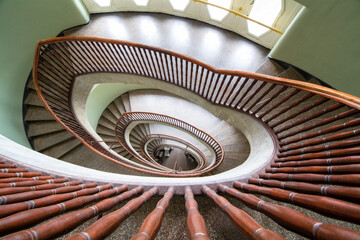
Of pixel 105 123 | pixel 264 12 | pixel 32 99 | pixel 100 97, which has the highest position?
pixel 264 12

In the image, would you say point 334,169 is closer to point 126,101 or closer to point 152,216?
point 152,216

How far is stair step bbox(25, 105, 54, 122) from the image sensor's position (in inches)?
164

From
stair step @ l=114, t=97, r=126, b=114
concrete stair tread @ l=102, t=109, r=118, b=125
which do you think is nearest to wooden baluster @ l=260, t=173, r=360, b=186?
stair step @ l=114, t=97, r=126, b=114

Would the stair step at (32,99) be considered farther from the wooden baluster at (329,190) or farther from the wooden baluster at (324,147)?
the wooden baluster at (324,147)

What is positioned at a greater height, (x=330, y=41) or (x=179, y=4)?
(x=179, y=4)

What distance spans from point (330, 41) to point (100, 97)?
6675 mm

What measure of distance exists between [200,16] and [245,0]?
134 cm

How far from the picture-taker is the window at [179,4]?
4.44 metres

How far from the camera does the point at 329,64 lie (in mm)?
2564

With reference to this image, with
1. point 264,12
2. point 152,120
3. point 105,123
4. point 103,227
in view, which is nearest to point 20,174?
point 103,227

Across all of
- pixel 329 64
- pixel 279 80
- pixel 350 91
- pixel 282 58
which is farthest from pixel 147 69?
pixel 350 91

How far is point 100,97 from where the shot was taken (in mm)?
5816

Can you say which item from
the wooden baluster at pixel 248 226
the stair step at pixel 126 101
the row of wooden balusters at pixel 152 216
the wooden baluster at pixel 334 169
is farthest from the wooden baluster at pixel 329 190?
the stair step at pixel 126 101

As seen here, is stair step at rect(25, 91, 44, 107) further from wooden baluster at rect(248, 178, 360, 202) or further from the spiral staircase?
wooden baluster at rect(248, 178, 360, 202)
